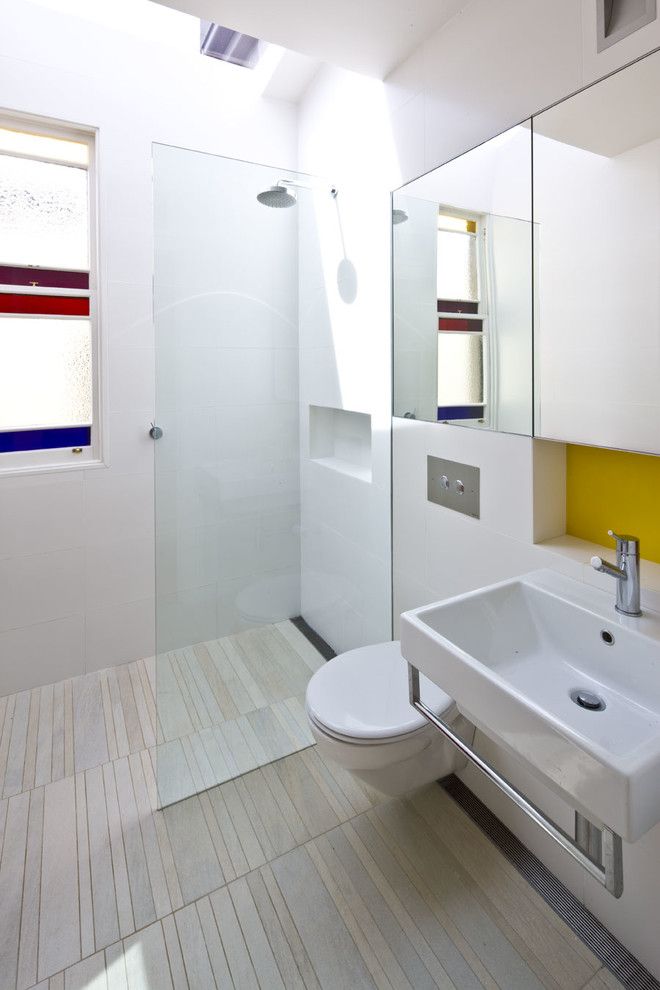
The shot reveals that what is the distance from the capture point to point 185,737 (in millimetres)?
1944

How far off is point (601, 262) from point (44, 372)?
2.17m

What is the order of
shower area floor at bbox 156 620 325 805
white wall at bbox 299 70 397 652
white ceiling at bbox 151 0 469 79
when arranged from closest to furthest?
white ceiling at bbox 151 0 469 79, shower area floor at bbox 156 620 325 805, white wall at bbox 299 70 397 652

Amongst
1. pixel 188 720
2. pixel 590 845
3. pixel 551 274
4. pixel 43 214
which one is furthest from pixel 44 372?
pixel 590 845

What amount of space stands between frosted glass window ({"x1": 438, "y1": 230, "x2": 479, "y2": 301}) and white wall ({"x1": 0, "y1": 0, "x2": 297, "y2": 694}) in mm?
1323

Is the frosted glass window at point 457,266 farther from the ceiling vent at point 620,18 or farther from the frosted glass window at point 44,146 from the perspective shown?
the frosted glass window at point 44,146

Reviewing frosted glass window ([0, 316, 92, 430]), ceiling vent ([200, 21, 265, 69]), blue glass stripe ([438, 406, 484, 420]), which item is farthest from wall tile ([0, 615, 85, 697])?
ceiling vent ([200, 21, 265, 69])

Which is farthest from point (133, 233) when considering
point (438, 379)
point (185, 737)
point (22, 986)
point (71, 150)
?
point (22, 986)

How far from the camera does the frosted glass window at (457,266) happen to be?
1.65 m

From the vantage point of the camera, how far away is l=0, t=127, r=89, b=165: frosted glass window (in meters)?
2.20

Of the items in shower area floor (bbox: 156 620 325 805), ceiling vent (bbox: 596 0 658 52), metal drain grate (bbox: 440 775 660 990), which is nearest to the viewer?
ceiling vent (bbox: 596 0 658 52)

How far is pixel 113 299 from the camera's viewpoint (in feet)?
7.72

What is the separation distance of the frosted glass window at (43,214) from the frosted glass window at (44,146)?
0.10 feet

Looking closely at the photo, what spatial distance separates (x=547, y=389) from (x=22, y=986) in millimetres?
1964

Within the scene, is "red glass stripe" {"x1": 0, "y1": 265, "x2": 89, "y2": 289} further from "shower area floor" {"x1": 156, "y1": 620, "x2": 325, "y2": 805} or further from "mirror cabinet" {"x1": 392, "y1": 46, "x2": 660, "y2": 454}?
"shower area floor" {"x1": 156, "y1": 620, "x2": 325, "y2": 805}
